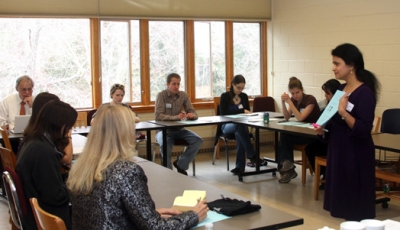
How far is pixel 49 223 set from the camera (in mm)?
2041

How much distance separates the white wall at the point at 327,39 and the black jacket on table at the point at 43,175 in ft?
15.3

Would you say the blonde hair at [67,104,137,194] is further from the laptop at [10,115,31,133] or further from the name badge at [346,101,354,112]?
the laptop at [10,115,31,133]

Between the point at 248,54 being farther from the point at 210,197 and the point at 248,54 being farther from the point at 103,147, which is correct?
the point at 103,147

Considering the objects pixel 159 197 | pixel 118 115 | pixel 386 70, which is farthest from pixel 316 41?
pixel 118 115

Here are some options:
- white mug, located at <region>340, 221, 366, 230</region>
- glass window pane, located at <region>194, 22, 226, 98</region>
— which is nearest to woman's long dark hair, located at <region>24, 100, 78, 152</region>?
white mug, located at <region>340, 221, 366, 230</region>

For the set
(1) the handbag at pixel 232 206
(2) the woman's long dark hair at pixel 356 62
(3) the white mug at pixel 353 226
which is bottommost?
(1) the handbag at pixel 232 206

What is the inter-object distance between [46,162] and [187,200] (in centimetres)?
78

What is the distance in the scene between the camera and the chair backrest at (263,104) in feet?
24.6

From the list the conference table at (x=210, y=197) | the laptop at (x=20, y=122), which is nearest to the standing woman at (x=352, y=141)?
the conference table at (x=210, y=197)

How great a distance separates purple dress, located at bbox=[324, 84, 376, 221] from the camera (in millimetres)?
3338

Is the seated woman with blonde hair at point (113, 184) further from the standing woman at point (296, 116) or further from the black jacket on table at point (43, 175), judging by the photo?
the standing woman at point (296, 116)

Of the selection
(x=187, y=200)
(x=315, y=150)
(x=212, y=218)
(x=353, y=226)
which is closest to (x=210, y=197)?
(x=187, y=200)

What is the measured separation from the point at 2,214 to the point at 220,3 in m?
4.31

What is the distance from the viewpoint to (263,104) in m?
7.56
